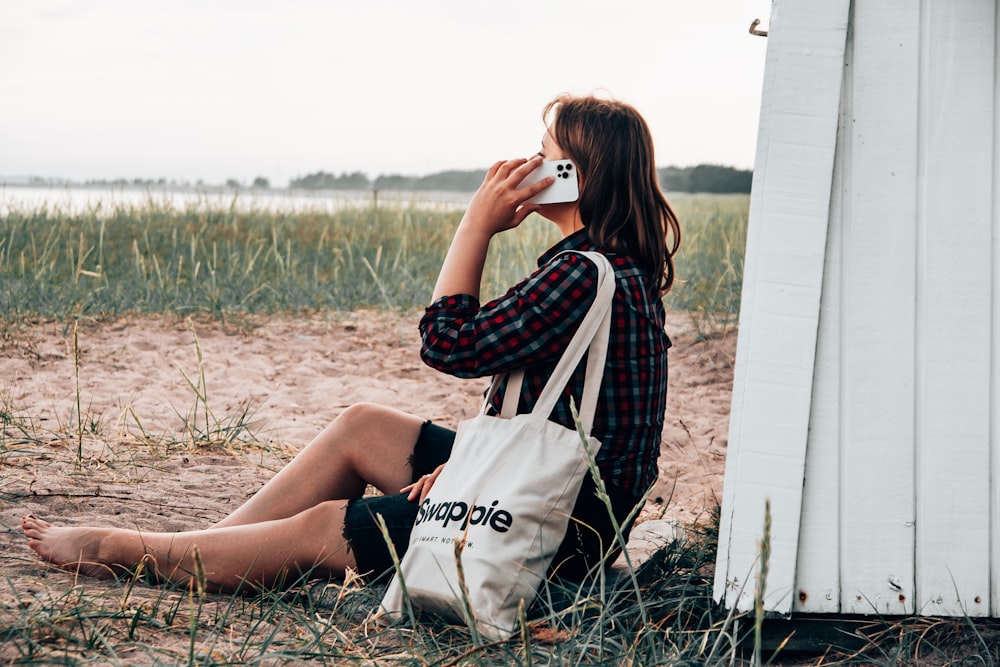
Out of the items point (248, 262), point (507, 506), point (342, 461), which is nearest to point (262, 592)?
point (342, 461)

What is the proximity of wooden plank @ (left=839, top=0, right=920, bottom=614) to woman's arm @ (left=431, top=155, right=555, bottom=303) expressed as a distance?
29.4 inches

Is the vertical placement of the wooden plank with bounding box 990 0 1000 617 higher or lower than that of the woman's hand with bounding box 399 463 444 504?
higher

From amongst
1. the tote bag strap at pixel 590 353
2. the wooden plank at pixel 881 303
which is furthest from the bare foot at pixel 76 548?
the wooden plank at pixel 881 303

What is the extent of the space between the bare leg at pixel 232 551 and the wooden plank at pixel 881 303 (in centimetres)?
130

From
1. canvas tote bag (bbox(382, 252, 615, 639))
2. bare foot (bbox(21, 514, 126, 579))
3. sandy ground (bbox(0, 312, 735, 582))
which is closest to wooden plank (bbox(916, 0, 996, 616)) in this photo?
canvas tote bag (bbox(382, 252, 615, 639))

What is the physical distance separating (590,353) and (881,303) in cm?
67

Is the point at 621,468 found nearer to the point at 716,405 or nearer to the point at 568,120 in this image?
the point at 568,120

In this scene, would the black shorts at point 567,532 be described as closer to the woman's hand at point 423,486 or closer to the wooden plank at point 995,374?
the woman's hand at point 423,486

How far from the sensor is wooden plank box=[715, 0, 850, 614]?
208 centimetres

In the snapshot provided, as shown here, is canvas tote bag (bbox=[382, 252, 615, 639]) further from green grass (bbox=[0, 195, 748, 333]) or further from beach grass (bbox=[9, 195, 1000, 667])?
green grass (bbox=[0, 195, 748, 333])

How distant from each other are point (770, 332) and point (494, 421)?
663mm

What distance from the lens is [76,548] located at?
8.16 ft

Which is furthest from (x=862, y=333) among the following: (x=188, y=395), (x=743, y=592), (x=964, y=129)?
(x=188, y=395)

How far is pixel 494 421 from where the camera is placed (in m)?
2.16
